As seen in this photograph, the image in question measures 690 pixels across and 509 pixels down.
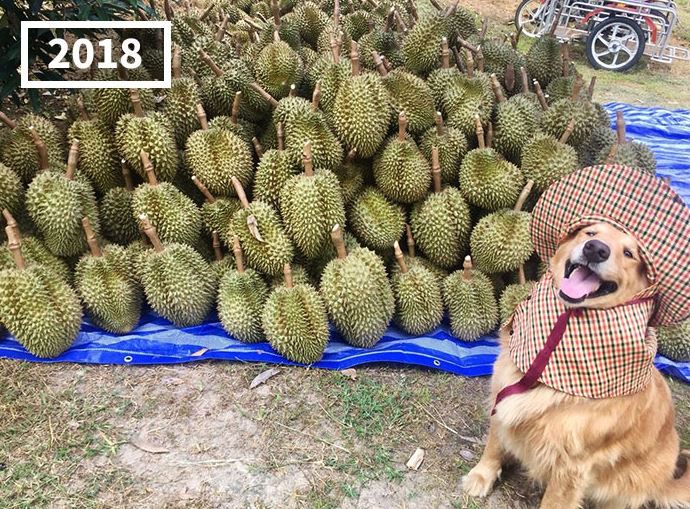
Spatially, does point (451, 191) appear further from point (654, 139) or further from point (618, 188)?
point (654, 139)

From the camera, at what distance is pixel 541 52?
3.70 meters

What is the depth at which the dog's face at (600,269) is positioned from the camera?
4.96ft

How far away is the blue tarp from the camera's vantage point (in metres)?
2.79

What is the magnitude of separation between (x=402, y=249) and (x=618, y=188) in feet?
5.52

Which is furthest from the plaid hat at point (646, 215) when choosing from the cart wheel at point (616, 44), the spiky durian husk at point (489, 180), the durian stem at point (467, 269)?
the cart wheel at point (616, 44)

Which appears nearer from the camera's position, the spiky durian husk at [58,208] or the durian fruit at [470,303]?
the spiky durian husk at [58,208]

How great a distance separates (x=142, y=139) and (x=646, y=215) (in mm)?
2338

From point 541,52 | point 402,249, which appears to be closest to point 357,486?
point 402,249

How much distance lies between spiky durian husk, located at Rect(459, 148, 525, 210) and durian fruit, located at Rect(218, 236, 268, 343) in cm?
123

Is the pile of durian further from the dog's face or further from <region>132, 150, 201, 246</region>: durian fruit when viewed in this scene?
the dog's face

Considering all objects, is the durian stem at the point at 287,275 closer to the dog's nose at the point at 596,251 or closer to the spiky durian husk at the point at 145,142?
the spiky durian husk at the point at 145,142

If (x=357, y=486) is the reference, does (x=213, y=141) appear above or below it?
above

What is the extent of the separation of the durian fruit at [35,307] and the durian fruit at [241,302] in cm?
74

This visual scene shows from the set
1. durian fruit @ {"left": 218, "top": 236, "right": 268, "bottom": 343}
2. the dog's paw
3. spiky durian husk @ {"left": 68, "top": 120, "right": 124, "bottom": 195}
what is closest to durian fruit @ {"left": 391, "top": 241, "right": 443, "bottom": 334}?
durian fruit @ {"left": 218, "top": 236, "right": 268, "bottom": 343}
